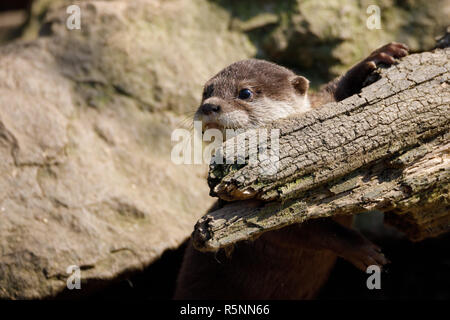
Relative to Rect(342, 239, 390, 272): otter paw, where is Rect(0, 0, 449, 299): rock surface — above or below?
above

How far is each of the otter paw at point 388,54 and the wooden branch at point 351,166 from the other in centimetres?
28

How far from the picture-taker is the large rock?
3.68 m

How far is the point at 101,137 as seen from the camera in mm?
4402

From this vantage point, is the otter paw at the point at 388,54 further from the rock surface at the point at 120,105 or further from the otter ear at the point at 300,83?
the rock surface at the point at 120,105

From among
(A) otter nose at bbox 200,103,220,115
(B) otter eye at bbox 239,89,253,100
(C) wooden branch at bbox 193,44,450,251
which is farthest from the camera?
(B) otter eye at bbox 239,89,253,100

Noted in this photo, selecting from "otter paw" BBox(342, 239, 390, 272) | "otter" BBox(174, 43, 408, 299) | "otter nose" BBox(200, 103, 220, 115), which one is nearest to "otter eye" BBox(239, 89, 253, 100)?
"otter" BBox(174, 43, 408, 299)

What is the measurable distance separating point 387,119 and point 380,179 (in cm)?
35

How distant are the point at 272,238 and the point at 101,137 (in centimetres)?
207

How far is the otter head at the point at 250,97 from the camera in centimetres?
324

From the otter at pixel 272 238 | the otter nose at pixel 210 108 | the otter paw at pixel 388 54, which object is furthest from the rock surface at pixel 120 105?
the otter paw at pixel 388 54

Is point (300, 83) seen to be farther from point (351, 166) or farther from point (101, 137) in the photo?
point (101, 137)

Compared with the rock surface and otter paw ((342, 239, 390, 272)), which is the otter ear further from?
the rock surface

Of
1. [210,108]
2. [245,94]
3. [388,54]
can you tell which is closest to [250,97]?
[245,94]

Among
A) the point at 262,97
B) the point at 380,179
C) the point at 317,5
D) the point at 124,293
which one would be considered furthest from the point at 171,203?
the point at 317,5
